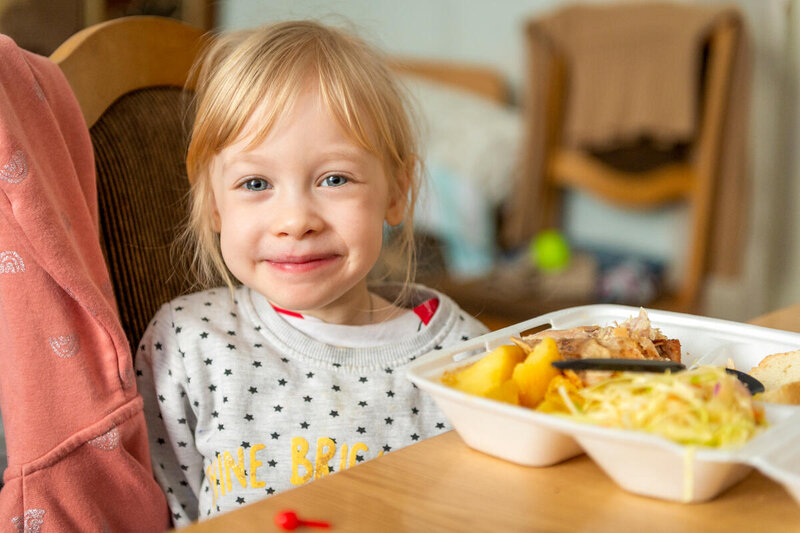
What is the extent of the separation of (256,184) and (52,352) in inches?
11.2

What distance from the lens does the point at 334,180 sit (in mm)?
981

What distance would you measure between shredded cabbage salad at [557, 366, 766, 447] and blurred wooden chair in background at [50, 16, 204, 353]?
0.65 metres

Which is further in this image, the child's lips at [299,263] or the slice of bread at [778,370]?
the child's lips at [299,263]

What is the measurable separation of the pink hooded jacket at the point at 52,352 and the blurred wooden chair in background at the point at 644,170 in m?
2.69

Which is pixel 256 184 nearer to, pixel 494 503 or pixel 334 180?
pixel 334 180

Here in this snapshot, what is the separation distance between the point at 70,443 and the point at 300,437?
10.0 inches

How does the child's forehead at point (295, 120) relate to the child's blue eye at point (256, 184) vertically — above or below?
above

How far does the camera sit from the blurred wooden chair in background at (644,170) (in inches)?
123

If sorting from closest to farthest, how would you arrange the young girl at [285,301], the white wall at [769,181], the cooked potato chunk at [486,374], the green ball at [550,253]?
1. the cooked potato chunk at [486,374]
2. the young girl at [285,301]
3. the white wall at [769,181]
4. the green ball at [550,253]

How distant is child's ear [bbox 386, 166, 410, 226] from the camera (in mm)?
1106

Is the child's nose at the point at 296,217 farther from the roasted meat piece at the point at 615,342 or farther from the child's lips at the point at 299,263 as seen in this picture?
the roasted meat piece at the point at 615,342

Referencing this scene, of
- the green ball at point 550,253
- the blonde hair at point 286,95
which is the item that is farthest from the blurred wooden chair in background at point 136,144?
the green ball at point 550,253

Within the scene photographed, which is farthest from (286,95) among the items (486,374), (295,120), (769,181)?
(769,181)

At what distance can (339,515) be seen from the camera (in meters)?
0.59
